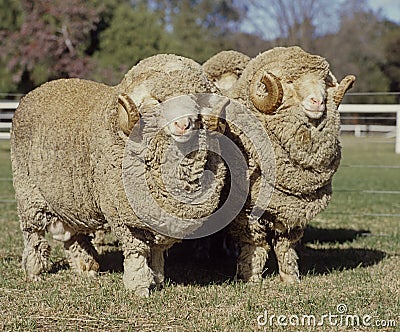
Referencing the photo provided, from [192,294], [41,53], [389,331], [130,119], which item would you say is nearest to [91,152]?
[130,119]

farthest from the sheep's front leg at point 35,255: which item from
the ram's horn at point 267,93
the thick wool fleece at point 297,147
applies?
the ram's horn at point 267,93

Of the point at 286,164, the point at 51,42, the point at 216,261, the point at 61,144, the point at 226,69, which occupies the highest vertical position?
the point at 51,42

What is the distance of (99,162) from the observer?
4637mm

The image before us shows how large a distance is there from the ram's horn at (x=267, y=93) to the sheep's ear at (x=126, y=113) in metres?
1.00

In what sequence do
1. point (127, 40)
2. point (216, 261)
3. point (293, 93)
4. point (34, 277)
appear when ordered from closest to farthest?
point (293, 93) < point (34, 277) < point (216, 261) < point (127, 40)

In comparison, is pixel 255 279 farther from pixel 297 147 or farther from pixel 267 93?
pixel 267 93

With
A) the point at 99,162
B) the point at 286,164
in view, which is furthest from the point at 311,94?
the point at 99,162

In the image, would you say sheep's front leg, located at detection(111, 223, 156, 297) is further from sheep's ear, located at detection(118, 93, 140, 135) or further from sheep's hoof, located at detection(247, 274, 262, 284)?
sheep's hoof, located at detection(247, 274, 262, 284)

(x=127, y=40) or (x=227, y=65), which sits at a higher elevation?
(x=127, y=40)

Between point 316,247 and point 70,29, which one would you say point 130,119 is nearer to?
point 316,247

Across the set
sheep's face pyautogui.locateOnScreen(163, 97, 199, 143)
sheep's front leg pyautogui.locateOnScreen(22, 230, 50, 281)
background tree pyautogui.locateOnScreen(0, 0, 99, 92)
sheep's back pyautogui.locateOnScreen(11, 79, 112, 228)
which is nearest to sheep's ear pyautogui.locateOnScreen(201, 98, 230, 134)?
sheep's face pyautogui.locateOnScreen(163, 97, 199, 143)

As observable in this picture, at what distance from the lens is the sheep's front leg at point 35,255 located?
17.9 feet

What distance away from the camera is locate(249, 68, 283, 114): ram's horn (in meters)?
4.77

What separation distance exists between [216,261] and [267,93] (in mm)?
1868
